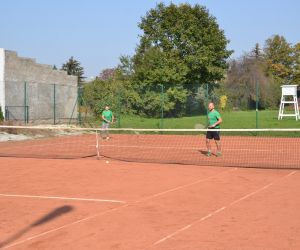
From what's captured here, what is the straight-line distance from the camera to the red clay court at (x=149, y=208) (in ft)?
19.9

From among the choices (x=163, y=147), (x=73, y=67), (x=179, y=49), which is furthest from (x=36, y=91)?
(x=73, y=67)

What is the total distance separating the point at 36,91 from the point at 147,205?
2452 cm

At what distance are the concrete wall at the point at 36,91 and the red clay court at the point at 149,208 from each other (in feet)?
57.0

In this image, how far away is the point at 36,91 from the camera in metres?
31.4

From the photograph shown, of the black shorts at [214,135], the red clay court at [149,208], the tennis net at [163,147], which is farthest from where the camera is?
the black shorts at [214,135]

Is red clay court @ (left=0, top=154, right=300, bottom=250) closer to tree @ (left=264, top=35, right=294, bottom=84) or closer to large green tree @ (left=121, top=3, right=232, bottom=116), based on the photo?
large green tree @ (left=121, top=3, right=232, bottom=116)

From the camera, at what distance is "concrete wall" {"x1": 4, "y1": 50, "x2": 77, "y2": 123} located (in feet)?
97.2

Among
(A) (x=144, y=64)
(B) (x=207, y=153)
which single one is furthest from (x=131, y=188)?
(A) (x=144, y=64)

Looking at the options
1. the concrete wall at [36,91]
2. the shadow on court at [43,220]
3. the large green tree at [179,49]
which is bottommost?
the shadow on court at [43,220]

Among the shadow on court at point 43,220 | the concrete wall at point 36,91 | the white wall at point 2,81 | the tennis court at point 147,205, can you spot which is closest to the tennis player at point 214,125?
the tennis court at point 147,205

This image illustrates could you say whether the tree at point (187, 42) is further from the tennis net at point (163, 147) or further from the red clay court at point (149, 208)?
the red clay court at point (149, 208)

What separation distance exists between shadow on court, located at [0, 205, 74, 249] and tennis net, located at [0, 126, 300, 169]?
6.92 metres

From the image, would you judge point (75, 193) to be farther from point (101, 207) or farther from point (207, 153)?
point (207, 153)

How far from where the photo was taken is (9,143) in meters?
21.7
